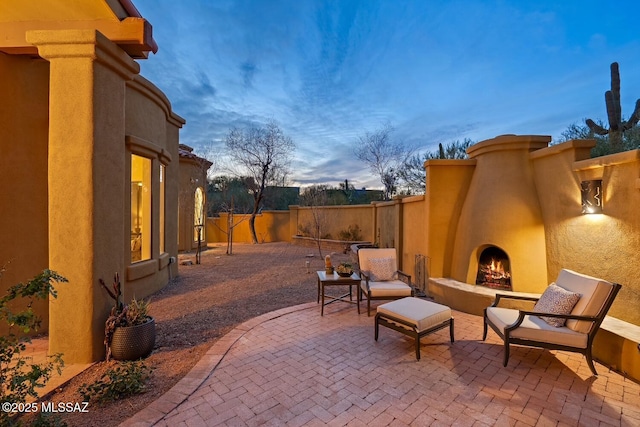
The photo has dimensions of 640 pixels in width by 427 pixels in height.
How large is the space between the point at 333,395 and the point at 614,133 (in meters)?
8.69

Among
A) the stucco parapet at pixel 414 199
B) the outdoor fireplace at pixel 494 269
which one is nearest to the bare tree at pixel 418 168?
the stucco parapet at pixel 414 199

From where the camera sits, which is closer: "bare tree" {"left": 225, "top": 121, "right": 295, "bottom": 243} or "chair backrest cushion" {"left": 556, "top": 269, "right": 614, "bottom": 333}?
"chair backrest cushion" {"left": 556, "top": 269, "right": 614, "bottom": 333}

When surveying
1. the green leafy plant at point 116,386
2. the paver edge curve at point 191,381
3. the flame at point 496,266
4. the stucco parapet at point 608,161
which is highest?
the stucco parapet at point 608,161

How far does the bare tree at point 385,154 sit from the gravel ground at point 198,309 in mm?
8240

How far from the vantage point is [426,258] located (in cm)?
605

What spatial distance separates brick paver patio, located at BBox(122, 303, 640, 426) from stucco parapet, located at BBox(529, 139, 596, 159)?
2.97m

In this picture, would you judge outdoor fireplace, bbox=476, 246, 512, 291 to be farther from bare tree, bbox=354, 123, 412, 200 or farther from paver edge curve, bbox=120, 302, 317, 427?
bare tree, bbox=354, 123, 412, 200

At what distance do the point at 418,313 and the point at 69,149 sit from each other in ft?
14.9

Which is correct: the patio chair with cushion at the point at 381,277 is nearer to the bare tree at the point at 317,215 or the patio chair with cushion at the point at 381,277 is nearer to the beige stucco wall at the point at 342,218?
the beige stucco wall at the point at 342,218

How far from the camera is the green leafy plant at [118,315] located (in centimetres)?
319

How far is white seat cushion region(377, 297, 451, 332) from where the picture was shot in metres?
3.45

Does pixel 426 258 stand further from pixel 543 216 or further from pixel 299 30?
pixel 299 30

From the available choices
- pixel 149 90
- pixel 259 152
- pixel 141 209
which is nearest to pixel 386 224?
pixel 141 209

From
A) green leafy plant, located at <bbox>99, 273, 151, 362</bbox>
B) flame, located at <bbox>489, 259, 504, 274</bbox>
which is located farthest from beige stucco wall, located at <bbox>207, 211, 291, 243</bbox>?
green leafy plant, located at <bbox>99, 273, 151, 362</bbox>
